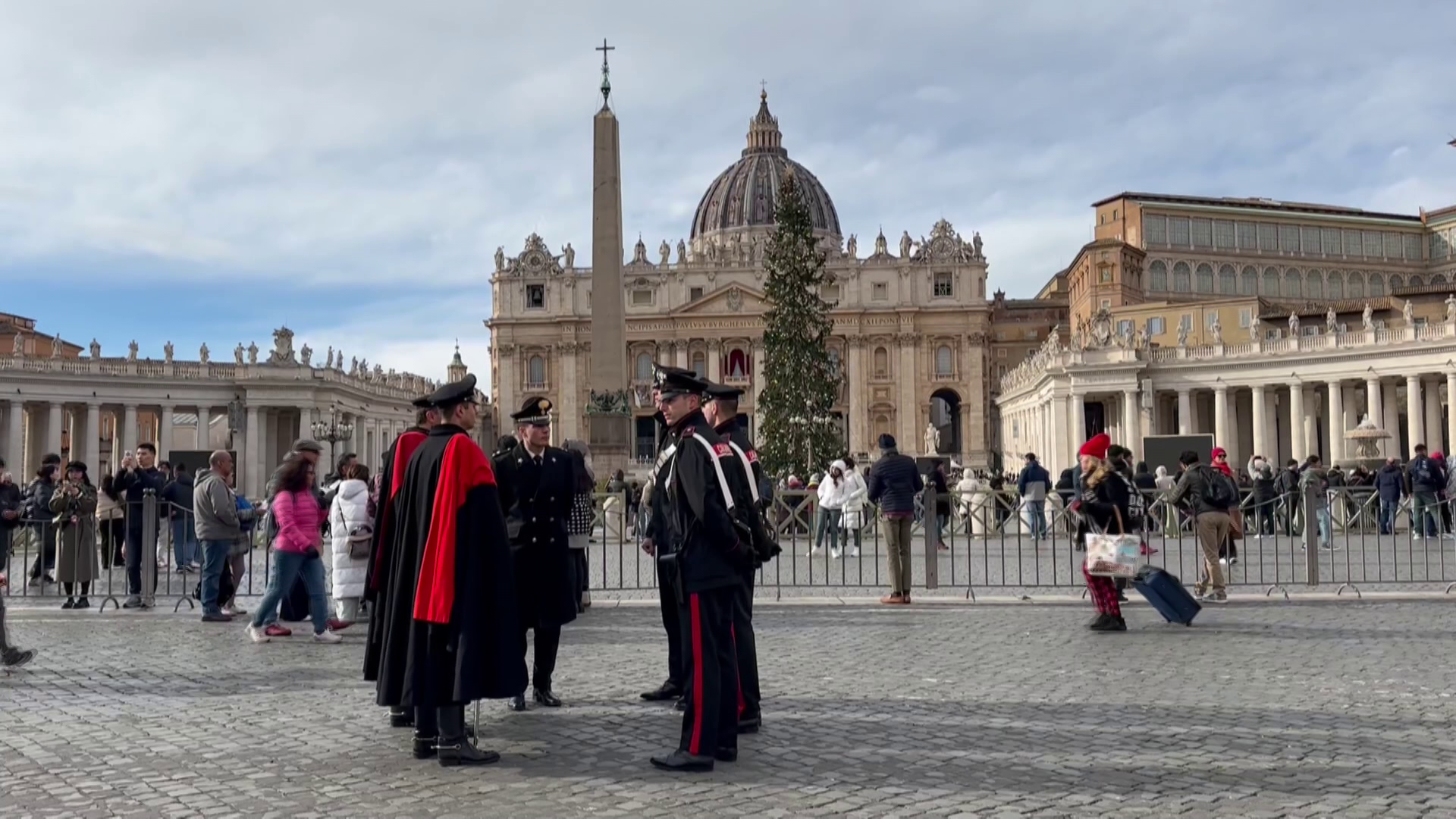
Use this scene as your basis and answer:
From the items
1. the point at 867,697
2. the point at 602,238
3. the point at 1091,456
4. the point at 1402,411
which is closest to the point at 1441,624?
the point at 1091,456

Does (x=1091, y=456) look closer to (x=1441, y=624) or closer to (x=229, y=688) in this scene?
(x=1441, y=624)

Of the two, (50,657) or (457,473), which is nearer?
(457,473)

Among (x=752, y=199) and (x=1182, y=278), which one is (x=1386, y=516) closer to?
(x=1182, y=278)

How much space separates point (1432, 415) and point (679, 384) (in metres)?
44.2

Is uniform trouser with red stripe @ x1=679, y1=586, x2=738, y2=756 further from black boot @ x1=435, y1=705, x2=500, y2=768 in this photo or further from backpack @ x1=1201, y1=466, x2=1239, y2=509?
backpack @ x1=1201, y1=466, x2=1239, y2=509

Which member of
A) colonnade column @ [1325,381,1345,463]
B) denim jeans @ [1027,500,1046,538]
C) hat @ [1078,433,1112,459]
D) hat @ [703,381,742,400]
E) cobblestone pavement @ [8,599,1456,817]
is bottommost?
cobblestone pavement @ [8,599,1456,817]

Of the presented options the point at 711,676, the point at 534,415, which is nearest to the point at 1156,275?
the point at 534,415

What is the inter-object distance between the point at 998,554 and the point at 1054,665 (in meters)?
9.32

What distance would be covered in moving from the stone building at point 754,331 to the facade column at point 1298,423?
34.4 metres

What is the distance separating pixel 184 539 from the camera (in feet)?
47.1

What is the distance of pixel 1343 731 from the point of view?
6.04m

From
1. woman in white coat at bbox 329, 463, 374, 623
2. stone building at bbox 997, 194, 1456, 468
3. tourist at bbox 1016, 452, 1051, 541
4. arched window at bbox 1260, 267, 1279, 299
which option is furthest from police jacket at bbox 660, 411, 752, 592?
arched window at bbox 1260, 267, 1279, 299

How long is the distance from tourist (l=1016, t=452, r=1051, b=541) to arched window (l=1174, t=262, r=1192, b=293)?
48.9 m

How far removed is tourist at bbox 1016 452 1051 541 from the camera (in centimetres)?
1479
